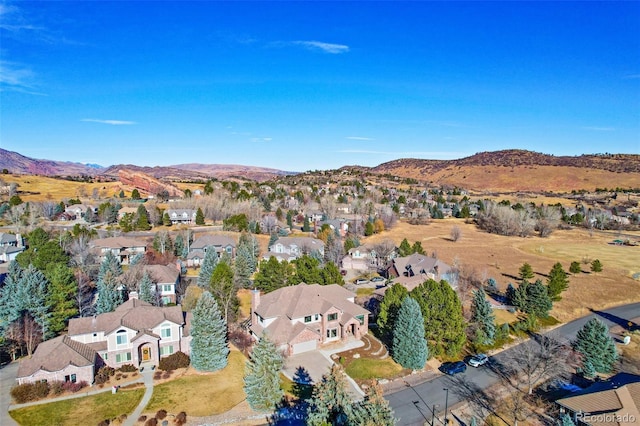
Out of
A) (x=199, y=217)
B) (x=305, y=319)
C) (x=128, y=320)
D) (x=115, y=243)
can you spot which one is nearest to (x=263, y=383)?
(x=305, y=319)

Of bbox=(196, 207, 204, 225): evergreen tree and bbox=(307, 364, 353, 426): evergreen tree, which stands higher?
bbox=(196, 207, 204, 225): evergreen tree

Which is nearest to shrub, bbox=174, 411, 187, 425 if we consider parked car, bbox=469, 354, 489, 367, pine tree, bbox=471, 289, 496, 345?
parked car, bbox=469, 354, 489, 367

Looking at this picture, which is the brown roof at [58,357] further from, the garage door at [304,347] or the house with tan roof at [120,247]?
the house with tan roof at [120,247]

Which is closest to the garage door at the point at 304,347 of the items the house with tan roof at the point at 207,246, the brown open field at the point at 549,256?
the brown open field at the point at 549,256

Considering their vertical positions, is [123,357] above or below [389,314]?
below

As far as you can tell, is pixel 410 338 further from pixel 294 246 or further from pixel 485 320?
pixel 294 246

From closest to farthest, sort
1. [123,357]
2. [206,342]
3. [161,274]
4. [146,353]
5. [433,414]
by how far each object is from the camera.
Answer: [433,414] < [206,342] < [123,357] < [146,353] < [161,274]

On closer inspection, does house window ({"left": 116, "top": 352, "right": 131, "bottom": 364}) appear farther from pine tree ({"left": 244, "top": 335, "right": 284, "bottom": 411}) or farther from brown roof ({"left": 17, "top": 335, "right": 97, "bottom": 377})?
pine tree ({"left": 244, "top": 335, "right": 284, "bottom": 411})
